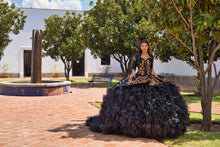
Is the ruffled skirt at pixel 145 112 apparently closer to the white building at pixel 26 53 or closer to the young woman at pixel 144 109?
the young woman at pixel 144 109

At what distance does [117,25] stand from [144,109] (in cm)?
1147

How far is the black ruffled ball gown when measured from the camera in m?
3.80

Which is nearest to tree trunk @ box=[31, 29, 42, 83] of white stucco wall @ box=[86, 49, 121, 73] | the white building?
the white building

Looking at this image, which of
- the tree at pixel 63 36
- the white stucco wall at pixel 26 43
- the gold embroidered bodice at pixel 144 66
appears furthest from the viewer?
the white stucco wall at pixel 26 43

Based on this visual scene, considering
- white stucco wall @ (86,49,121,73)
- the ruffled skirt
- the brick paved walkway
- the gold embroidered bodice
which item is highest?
white stucco wall @ (86,49,121,73)

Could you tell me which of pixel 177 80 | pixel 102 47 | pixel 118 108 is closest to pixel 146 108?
pixel 118 108

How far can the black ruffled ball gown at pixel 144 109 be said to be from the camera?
380cm

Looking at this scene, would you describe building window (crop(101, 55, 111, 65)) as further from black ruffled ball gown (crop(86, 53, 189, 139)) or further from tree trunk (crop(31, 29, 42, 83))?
black ruffled ball gown (crop(86, 53, 189, 139))

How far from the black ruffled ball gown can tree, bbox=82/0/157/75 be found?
377 inches

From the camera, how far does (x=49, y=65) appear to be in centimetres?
2566

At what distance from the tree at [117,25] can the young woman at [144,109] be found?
31.3 ft

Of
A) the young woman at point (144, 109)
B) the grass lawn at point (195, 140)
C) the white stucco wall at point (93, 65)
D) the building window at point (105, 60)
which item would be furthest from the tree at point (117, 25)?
the building window at point (105, 60)

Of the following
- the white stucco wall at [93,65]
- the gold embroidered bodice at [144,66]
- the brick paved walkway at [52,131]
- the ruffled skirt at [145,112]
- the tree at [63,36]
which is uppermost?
the tree at [63,36]

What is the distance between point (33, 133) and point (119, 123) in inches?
73.2
